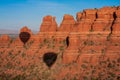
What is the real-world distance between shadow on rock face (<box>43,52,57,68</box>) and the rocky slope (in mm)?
1213

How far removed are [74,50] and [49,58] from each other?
43.5 ft

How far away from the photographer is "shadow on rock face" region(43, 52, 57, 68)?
129 metres

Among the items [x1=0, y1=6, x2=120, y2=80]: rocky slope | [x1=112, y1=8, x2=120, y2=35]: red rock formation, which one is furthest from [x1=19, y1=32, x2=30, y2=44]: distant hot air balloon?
[x1=112, y1=8, x2=120, y2=35]: red rock formation

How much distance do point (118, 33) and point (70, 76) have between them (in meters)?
22.7

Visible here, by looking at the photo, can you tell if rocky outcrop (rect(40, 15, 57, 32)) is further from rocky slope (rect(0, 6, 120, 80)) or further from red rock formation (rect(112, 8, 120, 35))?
red rock formation (rect(112, 8, 120, 35))

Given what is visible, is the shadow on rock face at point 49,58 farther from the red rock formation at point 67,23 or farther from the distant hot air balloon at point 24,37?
the distant hot air balloon at point 24,37

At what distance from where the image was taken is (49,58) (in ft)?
436

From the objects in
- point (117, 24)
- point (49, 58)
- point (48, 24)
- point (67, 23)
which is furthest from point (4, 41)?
point (117, 24)

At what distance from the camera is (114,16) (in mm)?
124312

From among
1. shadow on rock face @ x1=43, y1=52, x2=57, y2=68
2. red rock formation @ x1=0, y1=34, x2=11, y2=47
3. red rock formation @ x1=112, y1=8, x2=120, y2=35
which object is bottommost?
shadow on rock face @ x1=43, y1=52, x2=57, y2=68

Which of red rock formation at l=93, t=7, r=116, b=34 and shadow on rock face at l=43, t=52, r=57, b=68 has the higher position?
red rock formation at l=93, t=7, r=116, b=34

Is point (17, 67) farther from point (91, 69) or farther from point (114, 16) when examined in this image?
point (114, 16)

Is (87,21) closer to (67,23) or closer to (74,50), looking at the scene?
(67,23)

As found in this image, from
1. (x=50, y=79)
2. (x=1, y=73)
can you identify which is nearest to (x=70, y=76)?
(x=50, y=79)
